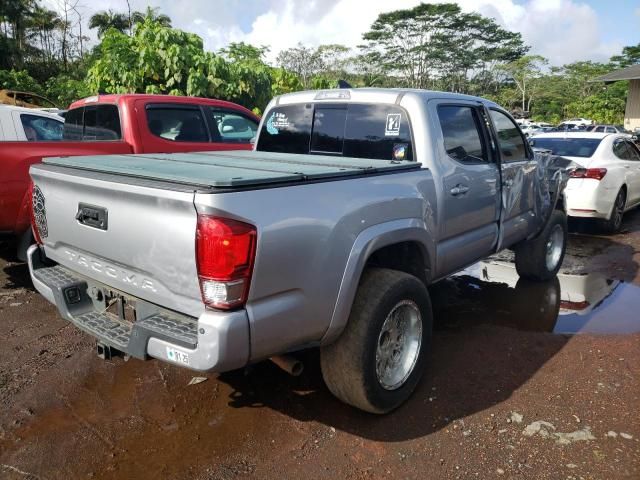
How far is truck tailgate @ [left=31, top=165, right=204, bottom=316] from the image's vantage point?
2.27 metres

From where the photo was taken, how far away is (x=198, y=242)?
2195mm

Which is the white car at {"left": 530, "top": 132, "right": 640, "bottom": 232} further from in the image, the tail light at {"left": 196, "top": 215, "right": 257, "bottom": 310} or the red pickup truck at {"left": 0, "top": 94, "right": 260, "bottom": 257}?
the tail light at {"left": 196, "top": 215, "right": 257, "bottom": 310}

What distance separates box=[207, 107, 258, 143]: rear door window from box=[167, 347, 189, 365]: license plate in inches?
188

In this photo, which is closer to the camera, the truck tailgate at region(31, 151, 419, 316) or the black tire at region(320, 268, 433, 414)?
the truck tailgate at region(31, 151, 419, 316)

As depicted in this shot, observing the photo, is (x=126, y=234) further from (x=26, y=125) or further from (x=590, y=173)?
(x=590, y=173)

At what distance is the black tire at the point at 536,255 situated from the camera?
5.43m

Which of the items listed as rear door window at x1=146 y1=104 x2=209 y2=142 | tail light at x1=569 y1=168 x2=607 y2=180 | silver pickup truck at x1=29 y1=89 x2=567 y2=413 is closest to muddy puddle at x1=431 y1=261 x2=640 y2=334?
silver pickup truck at x1=29 y1=89 x2=567 y2=413

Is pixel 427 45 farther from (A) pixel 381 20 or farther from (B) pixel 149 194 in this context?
(B) pixel 149 194

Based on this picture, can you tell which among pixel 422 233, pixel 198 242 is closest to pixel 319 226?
pixel 198 242

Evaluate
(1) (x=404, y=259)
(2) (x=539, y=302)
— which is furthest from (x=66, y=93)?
(1) (x=404, y=259)

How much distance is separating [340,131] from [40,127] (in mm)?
5412

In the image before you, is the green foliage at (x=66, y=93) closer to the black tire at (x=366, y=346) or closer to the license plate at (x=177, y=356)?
the black tire at (x=366, y=346)

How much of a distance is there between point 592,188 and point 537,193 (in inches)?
116

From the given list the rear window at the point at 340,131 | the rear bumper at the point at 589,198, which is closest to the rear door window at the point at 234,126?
the rear window at the point at 340,131
